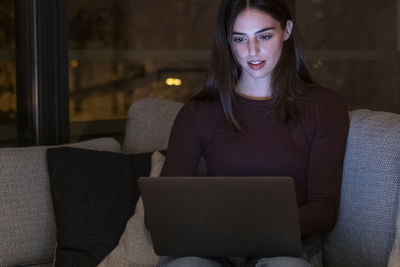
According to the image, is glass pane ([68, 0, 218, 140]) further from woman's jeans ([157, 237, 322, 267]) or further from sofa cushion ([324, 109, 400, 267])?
woman's jeans ([157, 237, 322, 267])

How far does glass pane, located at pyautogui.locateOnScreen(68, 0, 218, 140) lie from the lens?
3.34 meters

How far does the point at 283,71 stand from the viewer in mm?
2227

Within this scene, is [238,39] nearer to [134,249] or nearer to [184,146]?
[184,146]

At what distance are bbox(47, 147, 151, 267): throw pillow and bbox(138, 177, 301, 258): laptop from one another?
0.57 meters

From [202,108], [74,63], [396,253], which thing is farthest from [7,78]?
[396,253]

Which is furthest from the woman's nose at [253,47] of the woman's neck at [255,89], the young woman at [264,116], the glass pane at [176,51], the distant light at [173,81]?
the distant light at [173,81]

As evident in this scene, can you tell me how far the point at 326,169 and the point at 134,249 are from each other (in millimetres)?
615

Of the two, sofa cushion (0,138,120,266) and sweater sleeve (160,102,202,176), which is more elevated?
sweater sleeve (160,102,202,176)

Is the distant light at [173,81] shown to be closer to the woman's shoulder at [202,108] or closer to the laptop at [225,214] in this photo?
the woman's shoulder at [202,108]

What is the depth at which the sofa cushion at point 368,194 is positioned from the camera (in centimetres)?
205

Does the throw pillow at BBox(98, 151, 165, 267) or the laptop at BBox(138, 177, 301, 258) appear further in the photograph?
the throw pillow at BBox(98, 151, 165, 267)

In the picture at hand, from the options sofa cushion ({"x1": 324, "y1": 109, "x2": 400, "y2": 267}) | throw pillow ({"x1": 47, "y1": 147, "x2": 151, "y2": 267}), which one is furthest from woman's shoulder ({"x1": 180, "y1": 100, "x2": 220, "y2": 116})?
sofa cushion ({"x1": 324, "y1": 109, "x2": 400, "y2": 267})

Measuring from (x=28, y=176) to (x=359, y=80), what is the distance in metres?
2.20

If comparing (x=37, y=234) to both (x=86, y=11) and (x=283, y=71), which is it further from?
(x=86, y=11)
